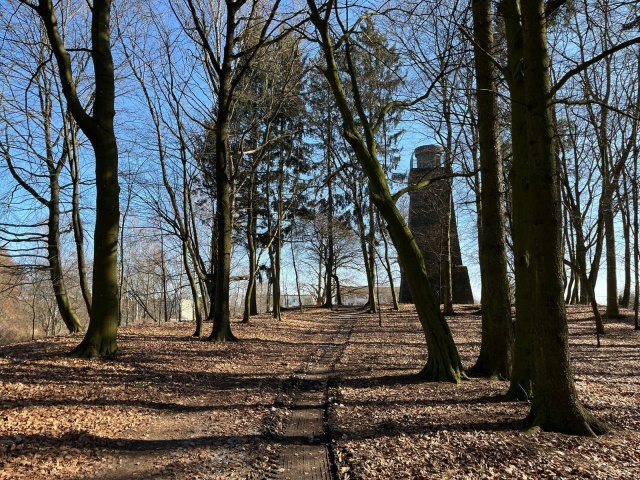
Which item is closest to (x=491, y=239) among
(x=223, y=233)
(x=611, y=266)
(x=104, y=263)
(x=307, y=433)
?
(x=307, y=433)

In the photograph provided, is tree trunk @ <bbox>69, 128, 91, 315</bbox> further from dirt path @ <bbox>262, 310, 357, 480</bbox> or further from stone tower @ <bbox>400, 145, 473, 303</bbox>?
stone tower @ <bbox>400, 145, 473, 303</bbox>

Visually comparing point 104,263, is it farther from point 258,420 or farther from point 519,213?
point 519,213

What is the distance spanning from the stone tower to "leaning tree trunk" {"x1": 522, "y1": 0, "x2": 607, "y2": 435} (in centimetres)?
1409

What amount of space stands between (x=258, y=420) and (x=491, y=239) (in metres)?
4.39

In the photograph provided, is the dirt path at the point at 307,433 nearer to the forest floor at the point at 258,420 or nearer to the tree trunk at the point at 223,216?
the forest floor at the point at 258,420

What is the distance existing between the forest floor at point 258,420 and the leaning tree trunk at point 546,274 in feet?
0.83

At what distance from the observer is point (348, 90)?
61.1 feet

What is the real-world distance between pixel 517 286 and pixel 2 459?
589 cm

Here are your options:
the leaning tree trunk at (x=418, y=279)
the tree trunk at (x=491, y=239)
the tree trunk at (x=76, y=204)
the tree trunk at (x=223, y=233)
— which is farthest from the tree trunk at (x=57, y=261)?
the tree trunk at (x=491, y=239)

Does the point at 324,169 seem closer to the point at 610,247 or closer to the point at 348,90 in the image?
the point at 348,90

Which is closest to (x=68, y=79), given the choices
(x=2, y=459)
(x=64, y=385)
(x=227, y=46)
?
(x=227, y=46)

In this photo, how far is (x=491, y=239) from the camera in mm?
7020

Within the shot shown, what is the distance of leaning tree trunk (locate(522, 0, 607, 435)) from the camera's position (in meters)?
4.36

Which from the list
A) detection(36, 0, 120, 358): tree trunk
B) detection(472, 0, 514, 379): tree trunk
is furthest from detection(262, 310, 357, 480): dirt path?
detection(36, 0, 120, 358): tree trunk
